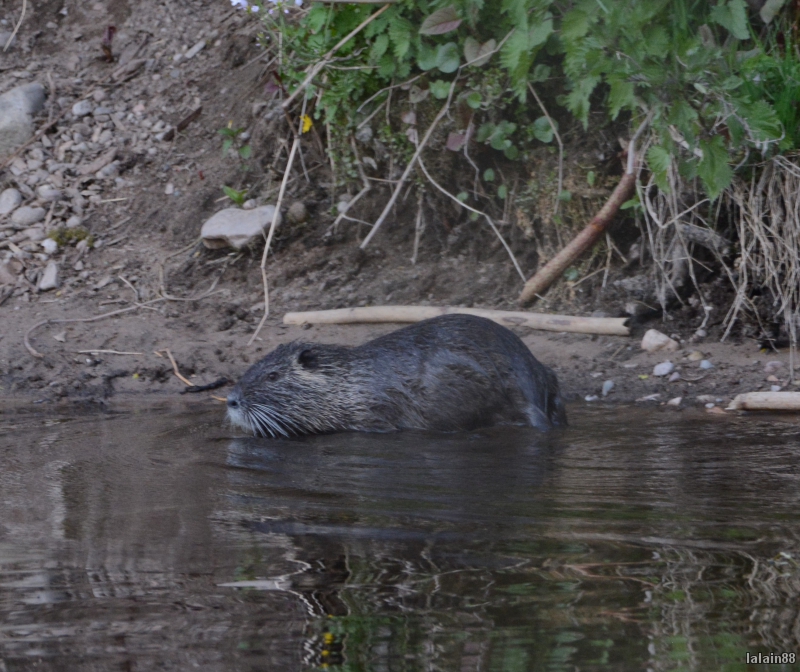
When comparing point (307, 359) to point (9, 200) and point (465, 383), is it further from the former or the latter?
point (9, 200)

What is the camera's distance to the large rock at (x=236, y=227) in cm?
650

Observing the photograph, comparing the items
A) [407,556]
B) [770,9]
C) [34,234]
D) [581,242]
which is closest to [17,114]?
[34,234]

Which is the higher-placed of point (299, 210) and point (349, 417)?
point (299, 210)

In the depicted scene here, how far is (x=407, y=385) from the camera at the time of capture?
4.66 m

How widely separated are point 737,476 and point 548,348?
88.7 inches

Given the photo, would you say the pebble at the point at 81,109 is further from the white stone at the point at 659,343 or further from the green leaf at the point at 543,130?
the white stone at the point at 659,343

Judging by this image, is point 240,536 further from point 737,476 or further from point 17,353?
point 17,353

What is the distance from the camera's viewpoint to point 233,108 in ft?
25.1

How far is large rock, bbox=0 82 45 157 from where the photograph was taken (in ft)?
25.2

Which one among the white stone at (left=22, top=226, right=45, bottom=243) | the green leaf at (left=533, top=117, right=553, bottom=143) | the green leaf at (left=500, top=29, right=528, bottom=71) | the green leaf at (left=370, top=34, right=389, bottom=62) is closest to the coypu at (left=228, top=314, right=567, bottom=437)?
the green leaf at (left=500, top=29, right=528, bottom=71)

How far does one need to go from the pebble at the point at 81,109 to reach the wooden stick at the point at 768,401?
5.70 metres

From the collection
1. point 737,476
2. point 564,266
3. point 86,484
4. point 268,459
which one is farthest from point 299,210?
point 737,476

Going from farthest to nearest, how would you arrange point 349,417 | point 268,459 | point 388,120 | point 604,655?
point 388,120 → point 349,417 → point 268,459 → point 604,655

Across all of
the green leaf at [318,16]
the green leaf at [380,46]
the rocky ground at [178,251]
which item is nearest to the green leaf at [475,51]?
the green leaf at [380,46]
